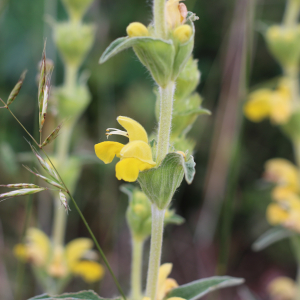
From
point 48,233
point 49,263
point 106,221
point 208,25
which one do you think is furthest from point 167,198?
point 208,25

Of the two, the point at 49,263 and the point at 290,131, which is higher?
the point at 290,131

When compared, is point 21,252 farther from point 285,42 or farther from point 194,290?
point 285,42

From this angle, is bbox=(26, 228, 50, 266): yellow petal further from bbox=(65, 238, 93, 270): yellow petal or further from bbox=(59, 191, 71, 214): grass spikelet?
bbox=(59, 191, 71, 214): grass spikelet

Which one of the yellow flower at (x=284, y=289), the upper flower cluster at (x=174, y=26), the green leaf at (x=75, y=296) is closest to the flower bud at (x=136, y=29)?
the upper flower cluster at (x=174, y=26)

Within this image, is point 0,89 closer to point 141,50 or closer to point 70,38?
point 70,38

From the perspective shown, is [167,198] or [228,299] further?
[228,299]

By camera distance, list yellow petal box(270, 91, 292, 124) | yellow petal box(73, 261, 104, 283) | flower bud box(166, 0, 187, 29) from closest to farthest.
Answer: flower bud box(166, 0, 187, 29), yellow petal box(73, 261, 104, 283), yellow petal box(270, 91, 292, 124)

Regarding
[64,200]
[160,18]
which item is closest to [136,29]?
[160,18]

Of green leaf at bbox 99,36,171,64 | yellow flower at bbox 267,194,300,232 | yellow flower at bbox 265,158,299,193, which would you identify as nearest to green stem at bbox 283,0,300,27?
yellow flower at bbox 265,158,299,193
